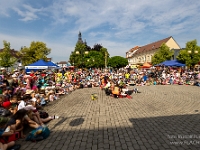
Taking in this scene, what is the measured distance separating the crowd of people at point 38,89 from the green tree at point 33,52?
25.1 metres

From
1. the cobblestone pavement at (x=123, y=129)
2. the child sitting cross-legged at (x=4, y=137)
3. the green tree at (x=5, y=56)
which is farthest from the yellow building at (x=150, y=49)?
the child sitting cross-legged at (x=4, y=137)

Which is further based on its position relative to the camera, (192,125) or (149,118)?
(149,118)

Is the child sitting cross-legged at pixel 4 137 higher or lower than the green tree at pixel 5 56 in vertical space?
lower

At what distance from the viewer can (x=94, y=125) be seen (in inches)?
202

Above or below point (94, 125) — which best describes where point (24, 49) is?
above

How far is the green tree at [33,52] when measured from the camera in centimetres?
3781

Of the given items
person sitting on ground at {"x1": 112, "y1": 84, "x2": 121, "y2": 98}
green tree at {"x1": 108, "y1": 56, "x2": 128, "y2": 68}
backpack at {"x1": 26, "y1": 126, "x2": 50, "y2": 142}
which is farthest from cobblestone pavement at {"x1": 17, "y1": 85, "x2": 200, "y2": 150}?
green tree at {"x1": 108, "y1": 56, "x2": 128, "y2": 68}

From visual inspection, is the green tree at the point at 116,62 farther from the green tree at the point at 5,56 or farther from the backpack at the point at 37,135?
the backpack at the point at 37,135

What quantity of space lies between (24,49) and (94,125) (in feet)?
129

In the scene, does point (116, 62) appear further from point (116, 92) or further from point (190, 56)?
point (116, 92)

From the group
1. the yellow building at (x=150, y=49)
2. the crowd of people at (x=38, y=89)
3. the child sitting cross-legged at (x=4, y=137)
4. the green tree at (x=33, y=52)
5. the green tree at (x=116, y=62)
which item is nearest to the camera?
the child sitting cross-legged at (x=4, y=137)

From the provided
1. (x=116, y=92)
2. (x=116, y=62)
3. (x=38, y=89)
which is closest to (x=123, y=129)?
(x=116, y=92)

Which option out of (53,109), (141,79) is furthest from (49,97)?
(141,79)

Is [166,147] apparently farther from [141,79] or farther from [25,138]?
[141,79]
